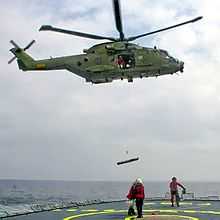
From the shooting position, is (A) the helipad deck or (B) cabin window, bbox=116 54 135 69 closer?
(A) the helipad deck

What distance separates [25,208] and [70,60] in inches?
345

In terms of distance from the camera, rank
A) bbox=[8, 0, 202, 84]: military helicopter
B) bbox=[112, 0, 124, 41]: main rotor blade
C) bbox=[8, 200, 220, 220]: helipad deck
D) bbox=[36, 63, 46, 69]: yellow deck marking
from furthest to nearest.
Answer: bbox=[36, 63, 46, 69]: yellow deck marking < bbox=[8, 0, 202, 84]: military helicopter < bbox=[8, 200, 220, 220]: helipad deck < bbox=[112, 0, 124, 41]: main rotor blade

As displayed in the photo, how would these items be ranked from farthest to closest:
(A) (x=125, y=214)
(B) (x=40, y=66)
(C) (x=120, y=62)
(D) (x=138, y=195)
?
1. (B) (x=40, y=66)
2. (C) (x=120, y=62)
3. (A) (x=125, y=214)
4. (D) (x=138, y=195)

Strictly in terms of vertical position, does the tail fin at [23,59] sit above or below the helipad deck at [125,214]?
above

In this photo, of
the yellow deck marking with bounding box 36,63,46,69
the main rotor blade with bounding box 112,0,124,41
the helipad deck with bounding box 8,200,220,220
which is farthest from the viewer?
the yellow deck marking with bounding box 36,63,46,69

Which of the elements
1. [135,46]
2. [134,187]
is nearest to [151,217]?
[134,187]

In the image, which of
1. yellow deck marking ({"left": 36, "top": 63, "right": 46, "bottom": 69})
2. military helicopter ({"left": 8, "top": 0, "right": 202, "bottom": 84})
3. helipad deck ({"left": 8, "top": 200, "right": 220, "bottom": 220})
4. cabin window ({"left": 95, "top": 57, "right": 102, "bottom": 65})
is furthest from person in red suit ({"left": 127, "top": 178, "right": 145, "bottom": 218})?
yellow deck marking ({"left": 36, "top": 63, "right": 46, "bottom": 69})

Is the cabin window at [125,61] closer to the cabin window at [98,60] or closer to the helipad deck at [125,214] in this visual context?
the cabin window at [98,60]

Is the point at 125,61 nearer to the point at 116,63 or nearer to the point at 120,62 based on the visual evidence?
the point at 120,62

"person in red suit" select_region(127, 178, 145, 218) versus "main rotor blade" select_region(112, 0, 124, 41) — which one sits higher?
"main rotor blade" select_region(112, 0, 124, 41)

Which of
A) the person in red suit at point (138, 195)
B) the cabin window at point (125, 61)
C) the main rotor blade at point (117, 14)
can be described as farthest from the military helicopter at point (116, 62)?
the person in red suit at point (138, 195)

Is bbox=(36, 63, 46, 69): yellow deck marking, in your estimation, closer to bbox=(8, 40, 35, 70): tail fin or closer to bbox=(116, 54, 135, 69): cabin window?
bbox=(8, 40, 35, 70): tail fin

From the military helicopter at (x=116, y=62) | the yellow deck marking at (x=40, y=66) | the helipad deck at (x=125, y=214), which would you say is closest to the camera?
the helipad deck at (x=125, y=214)

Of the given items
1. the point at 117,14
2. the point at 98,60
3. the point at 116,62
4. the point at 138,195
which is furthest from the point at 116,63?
the point at 138,195
